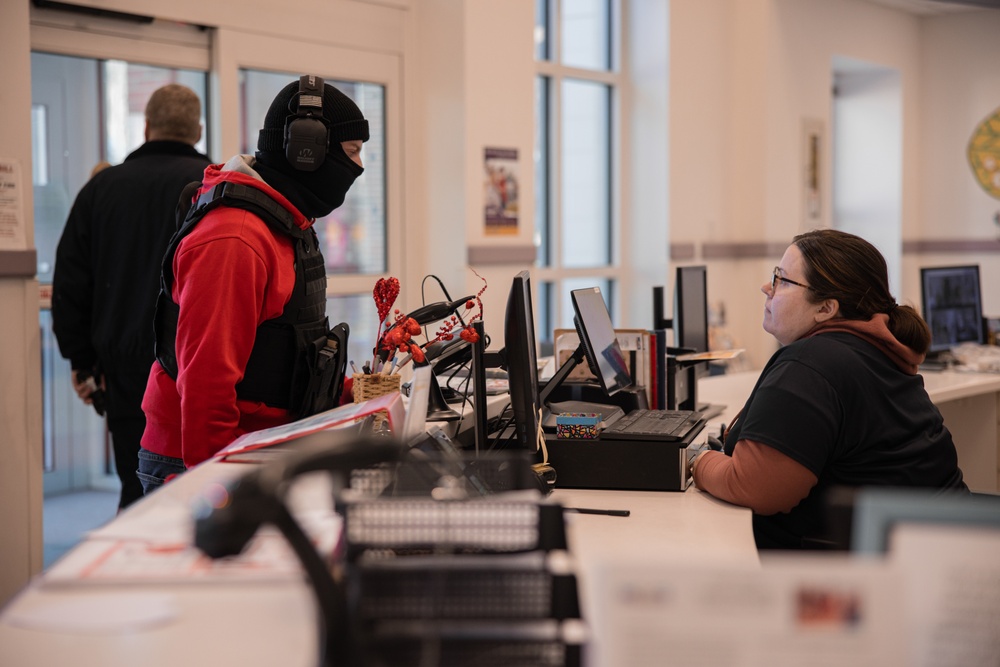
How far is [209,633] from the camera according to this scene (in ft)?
3.55

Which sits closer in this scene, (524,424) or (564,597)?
(564,597)

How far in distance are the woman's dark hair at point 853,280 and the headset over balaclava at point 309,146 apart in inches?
42.2

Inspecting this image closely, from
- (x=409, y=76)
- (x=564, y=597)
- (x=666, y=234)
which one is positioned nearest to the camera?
(x=564, y=597)

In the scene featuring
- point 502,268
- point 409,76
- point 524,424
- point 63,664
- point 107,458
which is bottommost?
point 107,458

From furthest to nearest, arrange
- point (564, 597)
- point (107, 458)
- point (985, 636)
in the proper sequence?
point (107, 458) → point (564, 597) → point (985, 636)

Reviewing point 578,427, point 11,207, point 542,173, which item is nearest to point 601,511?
point 578,427

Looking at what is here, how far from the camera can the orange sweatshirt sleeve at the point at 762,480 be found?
2.01 m

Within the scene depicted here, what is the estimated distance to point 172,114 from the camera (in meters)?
3.17

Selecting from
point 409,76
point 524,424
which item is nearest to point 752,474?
point 524,424

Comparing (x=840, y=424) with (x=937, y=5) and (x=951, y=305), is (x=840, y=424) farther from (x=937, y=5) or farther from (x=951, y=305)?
(x=937, y=5)

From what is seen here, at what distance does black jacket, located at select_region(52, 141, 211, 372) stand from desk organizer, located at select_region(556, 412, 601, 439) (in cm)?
149

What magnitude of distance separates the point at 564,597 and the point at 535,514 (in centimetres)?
9

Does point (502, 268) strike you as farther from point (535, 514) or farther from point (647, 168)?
point (535, 514)

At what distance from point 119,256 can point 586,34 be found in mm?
3819
